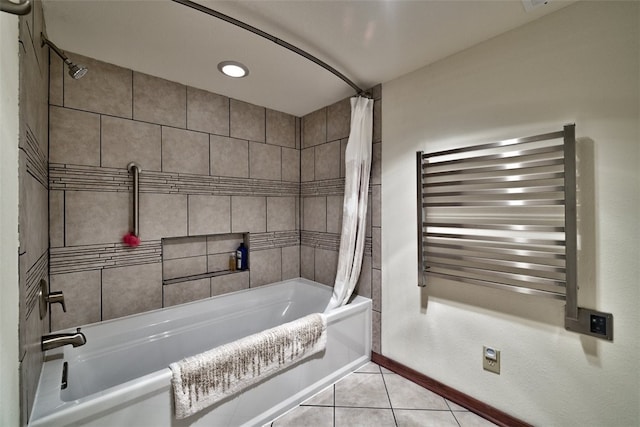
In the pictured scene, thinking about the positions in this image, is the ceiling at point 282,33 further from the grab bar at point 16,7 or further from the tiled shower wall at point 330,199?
the grab bar at point 16,7

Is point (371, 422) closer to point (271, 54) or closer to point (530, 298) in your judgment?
point (530, 298)

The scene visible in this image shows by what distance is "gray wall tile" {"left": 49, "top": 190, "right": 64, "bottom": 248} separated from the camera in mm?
1527

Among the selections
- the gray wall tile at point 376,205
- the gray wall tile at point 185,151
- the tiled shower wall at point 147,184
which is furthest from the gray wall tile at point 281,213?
the gray wall tile at point 376,205

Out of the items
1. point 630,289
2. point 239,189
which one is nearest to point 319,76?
point 239,189

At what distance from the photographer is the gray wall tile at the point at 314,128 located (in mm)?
2463

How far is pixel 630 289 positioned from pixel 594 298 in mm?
121

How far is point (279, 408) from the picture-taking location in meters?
1.54

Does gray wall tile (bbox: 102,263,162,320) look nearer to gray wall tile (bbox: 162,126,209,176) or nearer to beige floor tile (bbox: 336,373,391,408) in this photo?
gray wall tile (bbox: 162,126,209,176)

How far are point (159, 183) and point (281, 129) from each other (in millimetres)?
1184

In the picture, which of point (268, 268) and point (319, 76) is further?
point (268, 268)

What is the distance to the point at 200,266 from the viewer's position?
Answer: 2143mm

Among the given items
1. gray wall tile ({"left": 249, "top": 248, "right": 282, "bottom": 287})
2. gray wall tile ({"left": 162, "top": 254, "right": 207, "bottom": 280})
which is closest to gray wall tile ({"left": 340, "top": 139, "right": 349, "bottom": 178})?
gray wall tile ({"left": 249, "top": 248, "right": 282, "bottom": 287})

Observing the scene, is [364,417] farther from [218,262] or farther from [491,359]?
[218,262]

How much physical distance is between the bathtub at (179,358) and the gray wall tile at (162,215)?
0.54m
